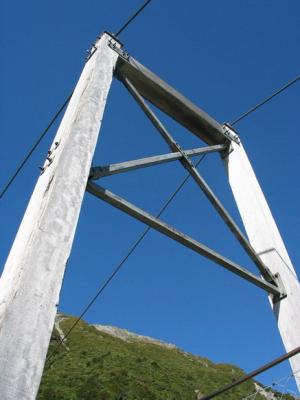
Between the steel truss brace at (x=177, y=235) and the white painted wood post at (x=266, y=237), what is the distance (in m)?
0.15

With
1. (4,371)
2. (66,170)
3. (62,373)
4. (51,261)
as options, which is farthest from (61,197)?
(62,373)

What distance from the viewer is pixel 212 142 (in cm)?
550

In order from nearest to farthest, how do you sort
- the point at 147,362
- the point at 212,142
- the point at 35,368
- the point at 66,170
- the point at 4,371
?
the point at 4,371 < the point at 35,368 < the point at 66,170 < the point at 212,142 < the point at 147,362

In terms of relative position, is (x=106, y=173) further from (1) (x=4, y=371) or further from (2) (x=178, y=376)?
(2) (x=178, y=376)

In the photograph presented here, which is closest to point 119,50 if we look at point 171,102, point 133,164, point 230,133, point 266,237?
point 171,102

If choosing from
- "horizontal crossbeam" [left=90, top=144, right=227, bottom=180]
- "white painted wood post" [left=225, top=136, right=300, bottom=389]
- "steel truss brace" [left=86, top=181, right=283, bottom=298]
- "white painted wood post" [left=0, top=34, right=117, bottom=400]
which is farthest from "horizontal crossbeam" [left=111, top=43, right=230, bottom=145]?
"steel truss brace" [left=86, top=181, right=283, bottom=298]

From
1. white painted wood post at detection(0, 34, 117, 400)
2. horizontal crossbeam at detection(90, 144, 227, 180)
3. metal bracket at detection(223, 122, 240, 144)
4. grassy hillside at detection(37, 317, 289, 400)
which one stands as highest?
grassy hillside at detection(37, 317, 289, 400)

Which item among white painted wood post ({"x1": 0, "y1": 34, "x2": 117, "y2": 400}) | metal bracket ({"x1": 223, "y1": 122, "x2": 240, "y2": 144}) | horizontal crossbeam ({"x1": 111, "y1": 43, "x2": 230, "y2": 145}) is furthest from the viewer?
metal bracket ({"x1": 223, "y1": 122, "x2": 240, "y2": 144})

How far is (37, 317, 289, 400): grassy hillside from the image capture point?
25703 mm

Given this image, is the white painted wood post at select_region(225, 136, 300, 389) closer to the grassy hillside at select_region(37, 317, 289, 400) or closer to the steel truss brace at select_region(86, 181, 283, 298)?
the steel truss brace at select_region(86, 181, 283, 298)

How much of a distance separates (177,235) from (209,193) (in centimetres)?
92

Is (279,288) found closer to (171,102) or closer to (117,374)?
(171,102)

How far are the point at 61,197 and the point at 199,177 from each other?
2059 millimetres

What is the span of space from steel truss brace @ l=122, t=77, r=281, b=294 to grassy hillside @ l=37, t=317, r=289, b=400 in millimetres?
22252
